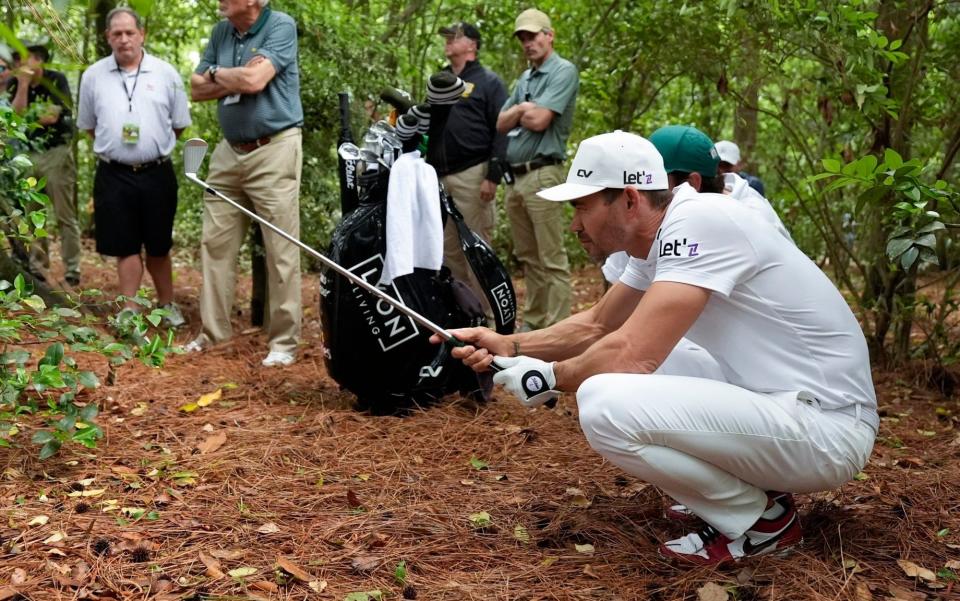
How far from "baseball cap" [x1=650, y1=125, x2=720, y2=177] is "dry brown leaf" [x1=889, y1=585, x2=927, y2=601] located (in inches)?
72.0

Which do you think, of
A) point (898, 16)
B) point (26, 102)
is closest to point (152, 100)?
point (26, 102)

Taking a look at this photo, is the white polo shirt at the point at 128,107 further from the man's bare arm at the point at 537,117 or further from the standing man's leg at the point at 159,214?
the man's bare arm at the point at 537,117

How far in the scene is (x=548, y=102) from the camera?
254 inches

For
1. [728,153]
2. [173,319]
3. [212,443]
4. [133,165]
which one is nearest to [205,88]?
[133,165]

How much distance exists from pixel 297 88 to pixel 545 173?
178 centimetres

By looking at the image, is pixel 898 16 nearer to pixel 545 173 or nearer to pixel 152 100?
pixel 545 173

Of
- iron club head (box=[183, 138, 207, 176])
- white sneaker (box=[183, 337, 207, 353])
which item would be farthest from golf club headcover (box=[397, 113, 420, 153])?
white sneaker (box=[183, 337, 207, 353])

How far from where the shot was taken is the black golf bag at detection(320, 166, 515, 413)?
4359 millimetres

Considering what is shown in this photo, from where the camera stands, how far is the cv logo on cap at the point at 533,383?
2979 mm

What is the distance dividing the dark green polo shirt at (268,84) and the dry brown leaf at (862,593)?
404 cm

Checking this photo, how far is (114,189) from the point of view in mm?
6172

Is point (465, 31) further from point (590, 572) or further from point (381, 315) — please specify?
point (590, 572)

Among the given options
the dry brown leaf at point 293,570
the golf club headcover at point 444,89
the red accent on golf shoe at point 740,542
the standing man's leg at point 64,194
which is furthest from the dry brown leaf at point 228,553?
the standing man's leg at point 64,194

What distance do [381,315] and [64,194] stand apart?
4809 millimetres
